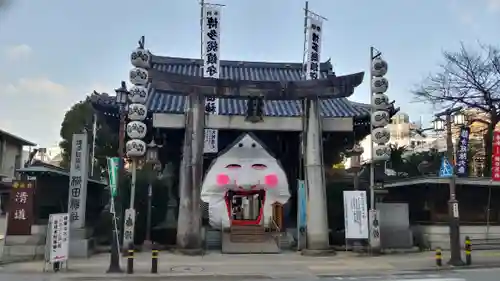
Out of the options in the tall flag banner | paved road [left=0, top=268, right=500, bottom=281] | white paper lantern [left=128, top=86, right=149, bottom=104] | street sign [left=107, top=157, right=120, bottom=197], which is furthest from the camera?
the tall flag banner

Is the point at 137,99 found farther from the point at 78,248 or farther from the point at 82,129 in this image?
the point at 82,129

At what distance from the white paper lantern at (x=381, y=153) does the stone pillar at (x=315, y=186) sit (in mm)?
2480

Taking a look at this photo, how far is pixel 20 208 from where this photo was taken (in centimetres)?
1764

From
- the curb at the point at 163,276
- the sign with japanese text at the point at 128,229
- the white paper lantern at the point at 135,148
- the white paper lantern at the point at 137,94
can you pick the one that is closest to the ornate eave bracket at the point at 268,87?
the white paper lantern at the point at 137,94

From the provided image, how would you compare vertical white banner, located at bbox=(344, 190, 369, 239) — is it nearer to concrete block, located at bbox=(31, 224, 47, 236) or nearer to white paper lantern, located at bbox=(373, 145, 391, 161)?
white paper lantern, located at bbox=(373, 145, 391, 161)

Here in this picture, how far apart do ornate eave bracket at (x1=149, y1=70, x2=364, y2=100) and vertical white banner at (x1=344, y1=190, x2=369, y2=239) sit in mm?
4812

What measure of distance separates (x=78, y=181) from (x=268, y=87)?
367 inches

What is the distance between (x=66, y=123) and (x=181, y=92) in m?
20.8

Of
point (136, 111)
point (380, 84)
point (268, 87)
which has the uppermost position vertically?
point (380, 84)

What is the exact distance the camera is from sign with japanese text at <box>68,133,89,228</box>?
19203mm

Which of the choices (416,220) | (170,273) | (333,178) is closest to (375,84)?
(333,178)

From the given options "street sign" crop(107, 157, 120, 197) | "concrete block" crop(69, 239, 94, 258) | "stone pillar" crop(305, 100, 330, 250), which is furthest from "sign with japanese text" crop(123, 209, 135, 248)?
"stone pillar" crop(305, 100, 330, 250)

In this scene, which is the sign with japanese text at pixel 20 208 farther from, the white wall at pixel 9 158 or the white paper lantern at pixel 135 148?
the white wall at pixel 9 158

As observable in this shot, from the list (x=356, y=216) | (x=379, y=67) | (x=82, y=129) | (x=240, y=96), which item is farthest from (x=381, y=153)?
(x=82, y=129)
